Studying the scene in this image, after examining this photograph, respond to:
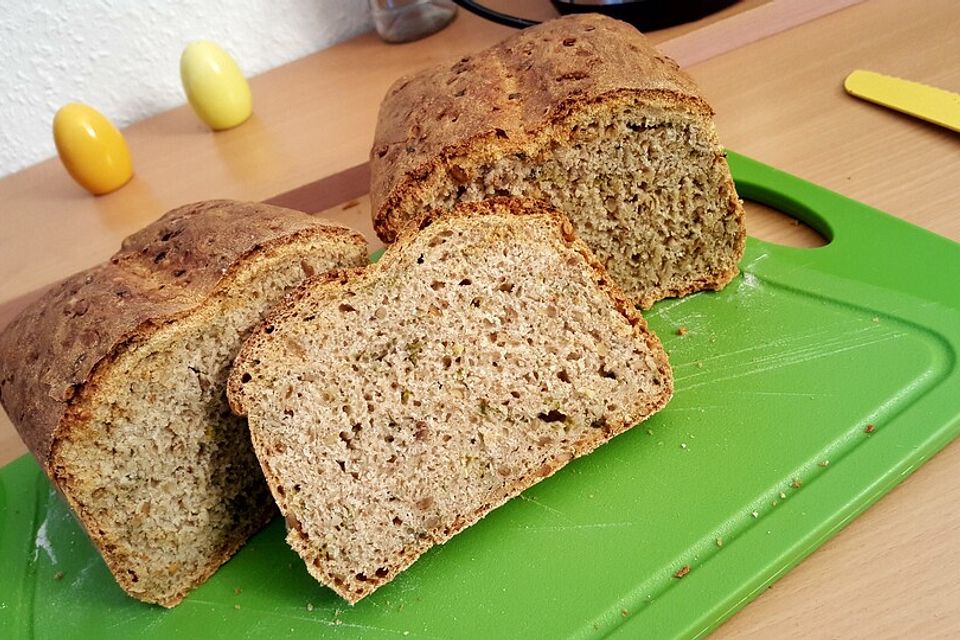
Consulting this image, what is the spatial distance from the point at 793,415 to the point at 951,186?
0.92 meters

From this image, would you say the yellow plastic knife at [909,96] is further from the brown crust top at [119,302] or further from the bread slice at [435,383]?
the brown crust top at [119,302]

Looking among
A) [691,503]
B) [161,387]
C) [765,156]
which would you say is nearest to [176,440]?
[161,387]

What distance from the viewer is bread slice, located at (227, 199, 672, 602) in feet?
5.77

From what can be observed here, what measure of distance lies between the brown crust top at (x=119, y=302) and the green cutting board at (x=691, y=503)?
42 cm

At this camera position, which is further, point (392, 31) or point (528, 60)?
point (392, 31)

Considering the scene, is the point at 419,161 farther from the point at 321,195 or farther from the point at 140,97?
the point at 140,97

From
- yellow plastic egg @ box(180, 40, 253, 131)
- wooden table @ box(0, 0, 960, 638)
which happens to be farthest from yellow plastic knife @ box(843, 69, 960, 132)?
yellow plastic egg @ box(180, 40, 253, 131)

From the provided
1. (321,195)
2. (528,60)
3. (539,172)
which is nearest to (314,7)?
(321,195)

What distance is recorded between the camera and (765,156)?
2.69 metres

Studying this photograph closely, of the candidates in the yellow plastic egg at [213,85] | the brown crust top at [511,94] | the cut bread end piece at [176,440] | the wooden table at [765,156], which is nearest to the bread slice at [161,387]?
the cut bread end piece at [176,440]

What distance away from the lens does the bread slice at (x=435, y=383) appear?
1760mm

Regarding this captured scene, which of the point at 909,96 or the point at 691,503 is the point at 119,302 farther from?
the point at 909,96

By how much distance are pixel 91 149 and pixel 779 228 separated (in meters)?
2.26

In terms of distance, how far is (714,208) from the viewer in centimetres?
218
